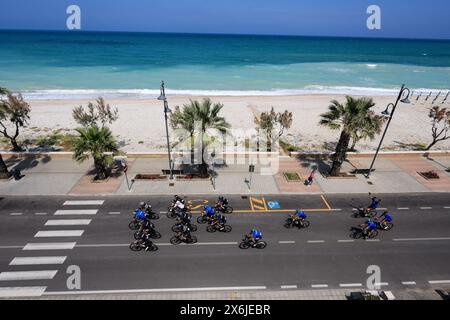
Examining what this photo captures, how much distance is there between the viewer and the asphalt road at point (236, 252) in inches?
601

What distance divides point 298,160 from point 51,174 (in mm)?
22886

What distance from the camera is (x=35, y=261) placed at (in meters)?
16.3

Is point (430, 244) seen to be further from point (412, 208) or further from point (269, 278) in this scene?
point (269, 278)

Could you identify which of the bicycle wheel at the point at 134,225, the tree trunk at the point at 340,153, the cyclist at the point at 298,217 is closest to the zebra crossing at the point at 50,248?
the bicycle wheel at the point at 134,225

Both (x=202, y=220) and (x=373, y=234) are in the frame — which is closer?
(x=373, y=234)

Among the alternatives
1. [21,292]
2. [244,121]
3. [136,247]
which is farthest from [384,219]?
[244,121]

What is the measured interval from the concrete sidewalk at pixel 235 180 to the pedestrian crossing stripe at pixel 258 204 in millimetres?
1092

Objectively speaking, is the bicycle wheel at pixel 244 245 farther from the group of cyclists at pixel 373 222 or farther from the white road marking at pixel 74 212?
the white road marking at pixel 74 212

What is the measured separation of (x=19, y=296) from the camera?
46.7ft

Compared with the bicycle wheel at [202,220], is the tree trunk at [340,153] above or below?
above

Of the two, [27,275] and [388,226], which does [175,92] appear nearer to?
[27,275]

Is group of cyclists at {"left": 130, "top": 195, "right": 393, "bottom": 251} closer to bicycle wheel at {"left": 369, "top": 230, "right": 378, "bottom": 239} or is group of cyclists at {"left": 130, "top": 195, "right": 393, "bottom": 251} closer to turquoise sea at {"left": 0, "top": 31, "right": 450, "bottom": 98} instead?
bicycle wheel at {"left": 369, "top": 230, "right": 378, "bottom": 239}

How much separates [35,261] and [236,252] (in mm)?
11180
